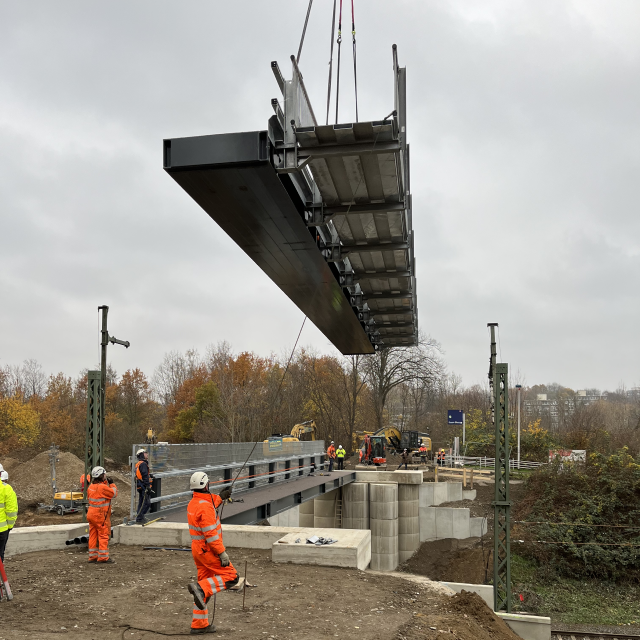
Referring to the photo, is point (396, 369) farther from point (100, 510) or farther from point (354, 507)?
point (100, 510)

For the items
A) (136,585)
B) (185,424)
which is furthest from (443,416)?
(136,585)

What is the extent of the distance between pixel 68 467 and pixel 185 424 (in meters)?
21.6

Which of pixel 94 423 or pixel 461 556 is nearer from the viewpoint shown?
pixel 94 423

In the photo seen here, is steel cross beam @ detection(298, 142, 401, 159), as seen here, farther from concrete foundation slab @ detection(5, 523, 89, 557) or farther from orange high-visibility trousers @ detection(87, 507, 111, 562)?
concrete foundation slab @ detection(5, 523, 89, 557)

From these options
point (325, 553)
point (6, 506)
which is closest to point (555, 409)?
point (325, 553)

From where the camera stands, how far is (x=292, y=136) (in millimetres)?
7898

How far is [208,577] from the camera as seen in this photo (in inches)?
270

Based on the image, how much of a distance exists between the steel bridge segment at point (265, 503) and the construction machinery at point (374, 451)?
1504 centimetres

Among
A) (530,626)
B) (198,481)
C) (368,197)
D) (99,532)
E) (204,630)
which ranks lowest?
(530,626)

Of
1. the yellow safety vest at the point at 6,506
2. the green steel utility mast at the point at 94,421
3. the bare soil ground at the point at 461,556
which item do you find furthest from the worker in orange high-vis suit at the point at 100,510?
the bare soil ground at the point at 461,556

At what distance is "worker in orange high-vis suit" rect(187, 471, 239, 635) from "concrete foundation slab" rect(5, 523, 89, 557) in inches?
261

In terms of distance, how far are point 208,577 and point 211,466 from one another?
1039cm

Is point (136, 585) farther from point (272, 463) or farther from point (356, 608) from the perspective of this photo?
point (272, 463)

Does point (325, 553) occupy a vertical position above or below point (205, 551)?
below
